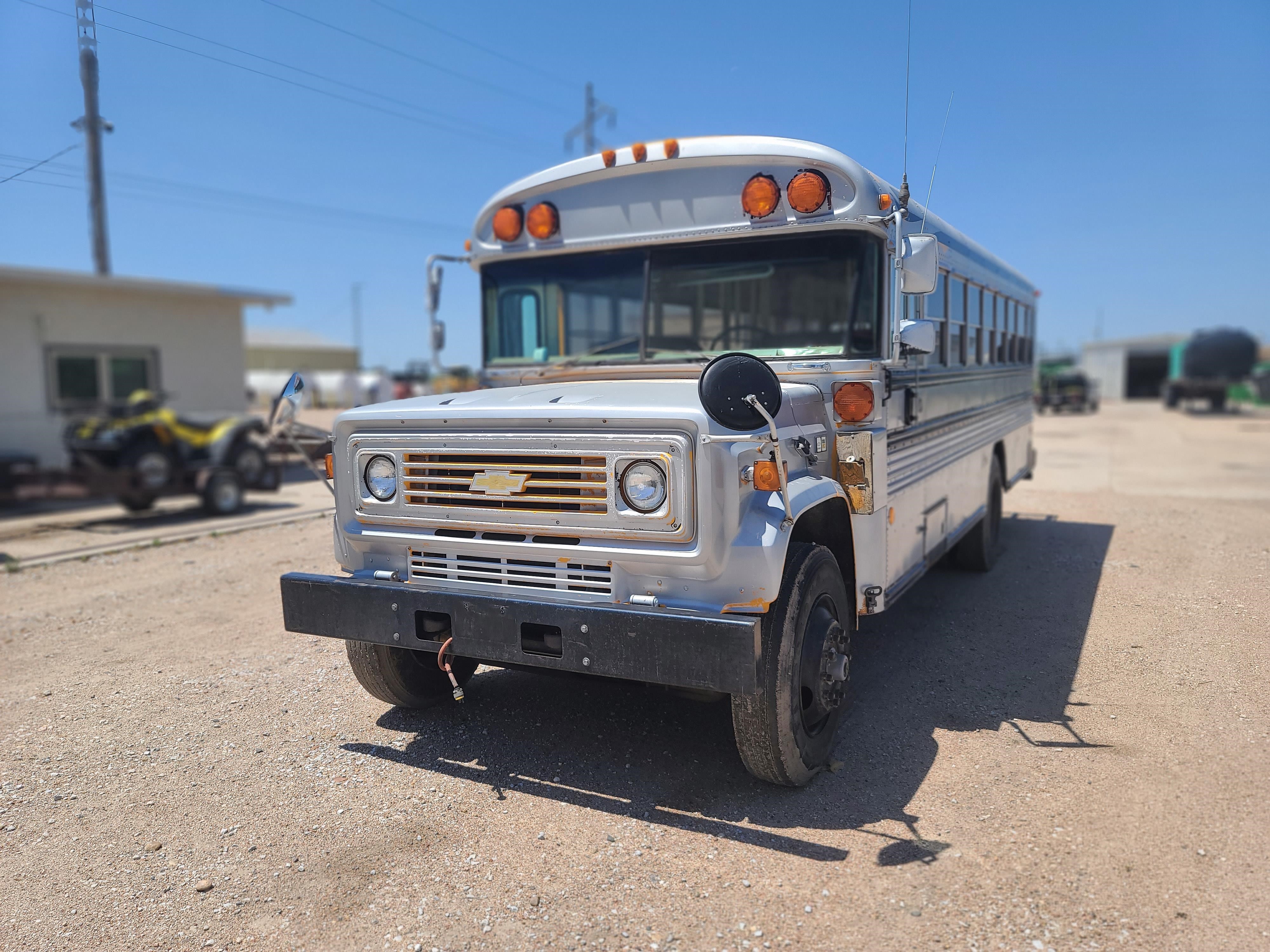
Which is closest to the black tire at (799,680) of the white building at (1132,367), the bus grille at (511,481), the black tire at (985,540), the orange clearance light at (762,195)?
the bus grille at (511,481)

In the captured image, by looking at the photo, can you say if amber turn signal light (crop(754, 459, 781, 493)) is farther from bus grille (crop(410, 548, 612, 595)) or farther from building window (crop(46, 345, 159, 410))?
building window (crop(46, 345, 159, 410))

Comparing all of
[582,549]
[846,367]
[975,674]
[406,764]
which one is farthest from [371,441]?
[975,674]

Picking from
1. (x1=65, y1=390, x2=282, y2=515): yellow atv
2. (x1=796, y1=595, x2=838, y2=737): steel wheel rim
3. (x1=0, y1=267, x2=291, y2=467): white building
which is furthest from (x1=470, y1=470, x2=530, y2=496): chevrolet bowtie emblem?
(x1=0, y1=267, x2=291, y2=467): white building

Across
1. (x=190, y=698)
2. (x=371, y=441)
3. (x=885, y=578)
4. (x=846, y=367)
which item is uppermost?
(x=846, y=367)

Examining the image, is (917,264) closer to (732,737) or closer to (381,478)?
(732,737)

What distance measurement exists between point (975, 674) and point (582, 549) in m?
2.81

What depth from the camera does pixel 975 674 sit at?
500cm

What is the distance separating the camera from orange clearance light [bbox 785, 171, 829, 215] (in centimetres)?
401

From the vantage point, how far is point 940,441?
5414mm

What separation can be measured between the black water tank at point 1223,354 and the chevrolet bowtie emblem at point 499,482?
38380 millimetres

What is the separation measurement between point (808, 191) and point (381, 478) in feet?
7.44

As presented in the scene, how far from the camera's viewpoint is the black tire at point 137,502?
35.8ft

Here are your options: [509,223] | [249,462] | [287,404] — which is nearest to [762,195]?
[509,223]

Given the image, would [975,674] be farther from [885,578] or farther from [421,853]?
[421,853]
